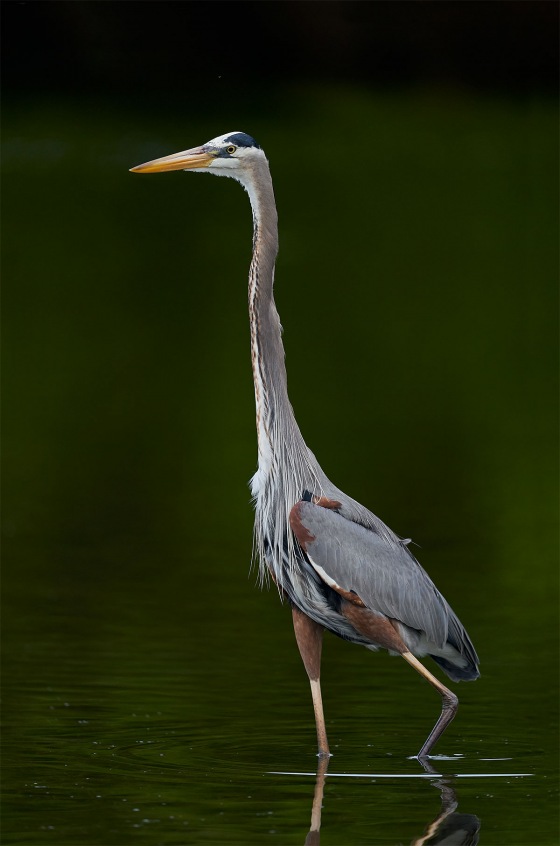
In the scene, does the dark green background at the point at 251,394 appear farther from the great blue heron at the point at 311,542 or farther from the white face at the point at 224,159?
the white face at the point at 224,159

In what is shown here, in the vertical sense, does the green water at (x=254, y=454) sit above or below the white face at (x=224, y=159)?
below

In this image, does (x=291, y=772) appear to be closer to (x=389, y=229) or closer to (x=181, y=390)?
(x=181, y=390)

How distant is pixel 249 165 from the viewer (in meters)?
6.07

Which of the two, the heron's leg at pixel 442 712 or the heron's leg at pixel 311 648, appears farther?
the heron's leg at pixel 311 648

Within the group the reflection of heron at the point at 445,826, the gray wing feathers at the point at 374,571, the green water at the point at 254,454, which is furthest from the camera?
the gray wing feathers at the point at 374,571

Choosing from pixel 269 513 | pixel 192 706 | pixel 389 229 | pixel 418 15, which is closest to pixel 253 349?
pixel 269 513

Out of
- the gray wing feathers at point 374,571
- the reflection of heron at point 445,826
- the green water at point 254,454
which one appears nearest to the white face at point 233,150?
the gray wing feathers at point 374,571

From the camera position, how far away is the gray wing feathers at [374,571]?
582 cm

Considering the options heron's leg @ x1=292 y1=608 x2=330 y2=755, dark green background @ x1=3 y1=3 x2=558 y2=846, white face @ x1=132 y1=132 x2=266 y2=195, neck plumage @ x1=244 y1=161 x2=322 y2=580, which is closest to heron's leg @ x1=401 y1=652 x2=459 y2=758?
dark green background @ x1=3 y1=3 x2=558 y2=846

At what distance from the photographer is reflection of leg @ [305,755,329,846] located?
4.73 metres

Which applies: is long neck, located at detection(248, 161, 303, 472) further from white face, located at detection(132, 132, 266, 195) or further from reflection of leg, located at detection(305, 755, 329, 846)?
reflection of leg, located at detection(305, 755, 329, 846)

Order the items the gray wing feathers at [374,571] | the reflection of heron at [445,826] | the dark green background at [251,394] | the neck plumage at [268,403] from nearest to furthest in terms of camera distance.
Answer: the reflection of heron at [445,826] → the dark green background at [251,394] → the gray wing feathers at [374,571] → the neck plumage at [268,403]

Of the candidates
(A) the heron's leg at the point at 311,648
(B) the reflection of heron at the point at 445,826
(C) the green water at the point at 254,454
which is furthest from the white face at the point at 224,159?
(B) the reflection of heron at the point at 445,826

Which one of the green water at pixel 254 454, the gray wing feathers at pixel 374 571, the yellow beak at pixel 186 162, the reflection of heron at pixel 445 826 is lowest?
the green water at pixel 254 454
